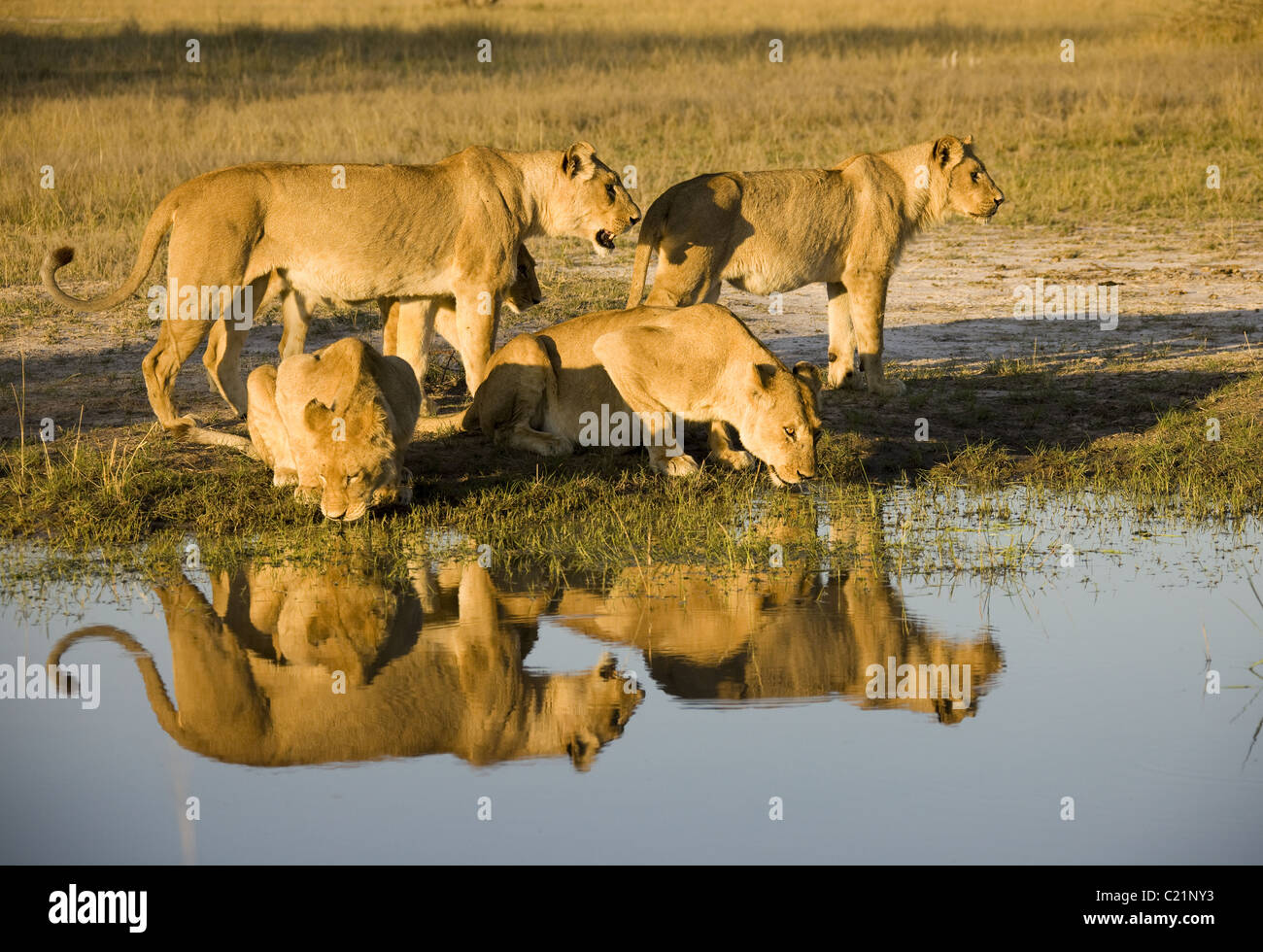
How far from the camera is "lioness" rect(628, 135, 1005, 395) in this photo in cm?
945

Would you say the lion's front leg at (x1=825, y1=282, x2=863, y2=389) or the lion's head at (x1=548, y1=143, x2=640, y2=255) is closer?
the lion's head at (x1=548, y1=143, x2=640, y2=255)

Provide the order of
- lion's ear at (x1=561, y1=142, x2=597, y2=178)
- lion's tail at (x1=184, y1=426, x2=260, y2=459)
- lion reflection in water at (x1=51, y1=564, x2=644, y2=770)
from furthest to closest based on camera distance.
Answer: lion's ear at (x1=561, y1=142, x2=597, y2=178) < lion's tail at (x1=184, y1=426, x2=260, y2=459) < lion reflection in water at (x1=51, y1=564, x2=644, y2=770)

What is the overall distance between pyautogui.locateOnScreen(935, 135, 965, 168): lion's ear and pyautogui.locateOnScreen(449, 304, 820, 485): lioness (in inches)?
101

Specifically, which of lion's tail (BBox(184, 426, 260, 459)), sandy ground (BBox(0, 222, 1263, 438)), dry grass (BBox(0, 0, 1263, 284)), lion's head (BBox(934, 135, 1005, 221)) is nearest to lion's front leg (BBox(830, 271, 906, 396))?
sandy ground (BBox(0, 222, 1263, 438))

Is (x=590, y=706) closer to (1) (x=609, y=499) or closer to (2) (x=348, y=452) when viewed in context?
(2) (x=348, y=452)

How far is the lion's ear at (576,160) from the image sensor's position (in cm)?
903

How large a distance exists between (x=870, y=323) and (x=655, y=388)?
7.43 ft

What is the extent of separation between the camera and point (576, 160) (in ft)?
29.8

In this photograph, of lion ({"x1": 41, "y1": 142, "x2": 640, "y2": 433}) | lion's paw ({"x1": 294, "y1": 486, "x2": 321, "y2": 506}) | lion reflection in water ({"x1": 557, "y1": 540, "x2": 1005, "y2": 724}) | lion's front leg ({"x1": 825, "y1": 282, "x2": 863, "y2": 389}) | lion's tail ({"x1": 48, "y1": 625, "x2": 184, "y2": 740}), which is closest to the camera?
lion's tail ({"x1": 48, "y1": 625, "x2": 184, "y2": 740})

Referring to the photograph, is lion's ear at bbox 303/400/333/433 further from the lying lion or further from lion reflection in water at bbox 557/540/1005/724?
lion reflection in water at bbox 557/540/1005/724

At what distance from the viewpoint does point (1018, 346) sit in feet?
37.7

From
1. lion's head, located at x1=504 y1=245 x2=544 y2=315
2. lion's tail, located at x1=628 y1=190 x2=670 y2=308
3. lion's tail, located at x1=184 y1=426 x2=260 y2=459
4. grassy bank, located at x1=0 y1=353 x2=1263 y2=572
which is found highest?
lion's tail, located at x1=628 y1=190 x2=670 y2=308

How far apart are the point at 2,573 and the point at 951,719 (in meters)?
4.02

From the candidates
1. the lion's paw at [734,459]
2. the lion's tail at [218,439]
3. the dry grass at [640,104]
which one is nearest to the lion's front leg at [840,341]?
the lion's paw at [734,459]
